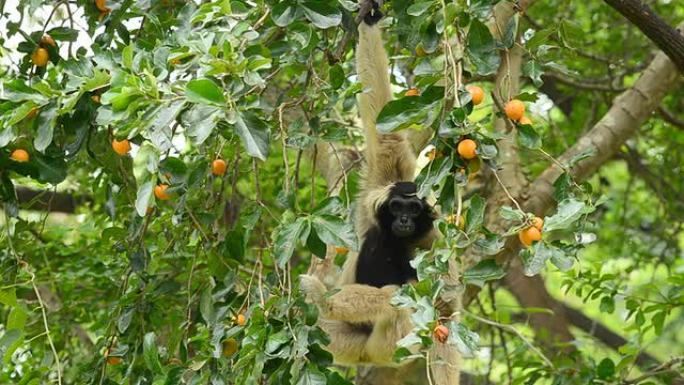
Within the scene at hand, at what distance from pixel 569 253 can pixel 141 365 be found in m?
2.35

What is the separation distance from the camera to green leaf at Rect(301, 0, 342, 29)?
147 inches

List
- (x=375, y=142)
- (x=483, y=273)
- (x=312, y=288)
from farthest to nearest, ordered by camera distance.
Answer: (x=375, y=142) → (x=312, y=288) → (x=483, y=273)

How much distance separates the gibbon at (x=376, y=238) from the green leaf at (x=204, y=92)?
214 cm

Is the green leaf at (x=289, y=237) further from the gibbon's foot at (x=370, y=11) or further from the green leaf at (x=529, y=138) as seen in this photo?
the gibbon's foot at (x=370, y=11)

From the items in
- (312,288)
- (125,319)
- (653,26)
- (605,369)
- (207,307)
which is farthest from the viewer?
(605,369)

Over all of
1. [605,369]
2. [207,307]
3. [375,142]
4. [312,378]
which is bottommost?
[605,369]

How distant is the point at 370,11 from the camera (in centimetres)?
546

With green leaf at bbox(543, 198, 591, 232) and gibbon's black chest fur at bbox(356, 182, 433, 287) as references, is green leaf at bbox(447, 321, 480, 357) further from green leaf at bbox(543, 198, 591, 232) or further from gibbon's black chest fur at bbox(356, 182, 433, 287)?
gibbon's black chest fur at bbox(356, 182, 433, 287)

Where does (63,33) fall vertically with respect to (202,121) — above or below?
below

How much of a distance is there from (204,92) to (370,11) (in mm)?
2621

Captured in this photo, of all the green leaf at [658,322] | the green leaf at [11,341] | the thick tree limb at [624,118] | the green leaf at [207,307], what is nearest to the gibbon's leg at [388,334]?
the thick tree limb at [624,118]

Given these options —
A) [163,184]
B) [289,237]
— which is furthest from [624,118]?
[289,237]

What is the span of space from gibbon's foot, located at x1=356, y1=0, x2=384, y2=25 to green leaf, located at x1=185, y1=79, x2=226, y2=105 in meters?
1.82

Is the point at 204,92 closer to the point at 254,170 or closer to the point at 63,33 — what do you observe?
the point at 254,170
